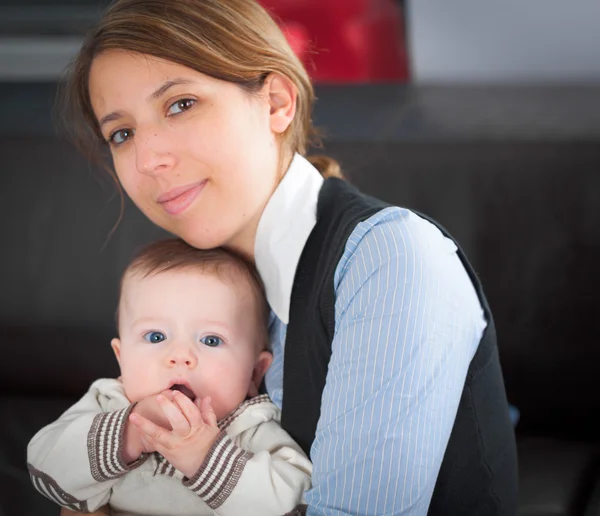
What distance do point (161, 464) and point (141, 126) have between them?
0.48 m

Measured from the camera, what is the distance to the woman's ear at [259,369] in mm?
1312

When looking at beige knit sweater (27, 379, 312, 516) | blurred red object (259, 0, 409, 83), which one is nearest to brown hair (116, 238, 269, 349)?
beige knit sweater (27, 379, 312, 516)

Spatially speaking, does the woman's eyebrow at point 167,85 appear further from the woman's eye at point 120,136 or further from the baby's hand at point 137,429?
the baby's hand at point 137,429

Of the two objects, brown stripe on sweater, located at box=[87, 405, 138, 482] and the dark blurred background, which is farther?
the dark blurred background

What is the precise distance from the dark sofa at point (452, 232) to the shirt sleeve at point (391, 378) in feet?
1.91

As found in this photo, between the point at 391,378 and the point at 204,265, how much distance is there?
0.38 meters

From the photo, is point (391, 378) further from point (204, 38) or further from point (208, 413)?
point (204, 38)

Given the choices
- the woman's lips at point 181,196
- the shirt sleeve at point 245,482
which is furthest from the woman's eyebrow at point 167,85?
the shirt sleeve at point 245,482

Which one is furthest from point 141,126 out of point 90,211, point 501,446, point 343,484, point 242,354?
point 90,211

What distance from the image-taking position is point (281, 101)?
1293 mm

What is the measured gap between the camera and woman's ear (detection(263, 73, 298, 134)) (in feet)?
4.19

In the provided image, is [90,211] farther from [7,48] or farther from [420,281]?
[420,281]

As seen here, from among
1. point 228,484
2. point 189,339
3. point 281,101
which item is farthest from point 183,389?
point 281,101

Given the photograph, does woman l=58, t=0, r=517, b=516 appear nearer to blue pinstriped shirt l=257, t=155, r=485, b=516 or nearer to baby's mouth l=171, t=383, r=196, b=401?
blue pinstriped shirt l=257, t=155, r=485, b=516
